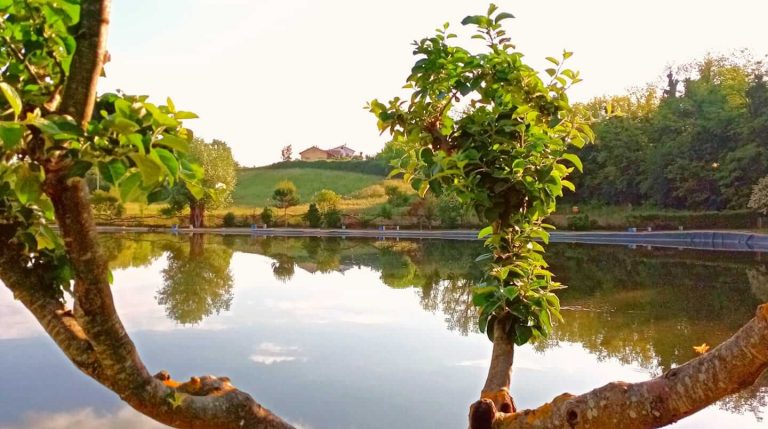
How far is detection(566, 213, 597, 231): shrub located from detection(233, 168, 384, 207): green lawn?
790 inches

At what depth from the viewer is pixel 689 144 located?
30.8 meters

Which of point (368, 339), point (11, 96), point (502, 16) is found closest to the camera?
point (11, 96)

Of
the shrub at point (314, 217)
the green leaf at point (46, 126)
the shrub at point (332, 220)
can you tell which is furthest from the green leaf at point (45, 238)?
the shrub at point (314, 217)

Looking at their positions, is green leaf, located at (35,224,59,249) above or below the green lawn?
below

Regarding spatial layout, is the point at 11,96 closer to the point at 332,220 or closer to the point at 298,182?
the point at 332,220

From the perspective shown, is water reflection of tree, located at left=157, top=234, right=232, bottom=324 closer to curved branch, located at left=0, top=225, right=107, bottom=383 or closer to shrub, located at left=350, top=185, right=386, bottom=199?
curved branch, located at left=0, top=225, right=107, bottom=383

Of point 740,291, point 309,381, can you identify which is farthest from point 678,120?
point 309,381

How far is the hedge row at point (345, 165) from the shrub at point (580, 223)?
24.1 meters

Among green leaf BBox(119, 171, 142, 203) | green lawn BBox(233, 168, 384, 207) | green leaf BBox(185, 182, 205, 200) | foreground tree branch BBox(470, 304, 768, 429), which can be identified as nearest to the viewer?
green leaf BBox(119, 171, 142, 203)

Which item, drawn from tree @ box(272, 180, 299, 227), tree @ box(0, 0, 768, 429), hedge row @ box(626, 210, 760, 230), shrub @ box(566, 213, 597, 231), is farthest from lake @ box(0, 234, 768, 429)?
tree @ box(272, 180, 299, 227)

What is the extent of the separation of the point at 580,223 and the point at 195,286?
20461mm

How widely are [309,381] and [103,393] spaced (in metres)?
1.82

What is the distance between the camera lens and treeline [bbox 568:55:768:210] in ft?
91.7

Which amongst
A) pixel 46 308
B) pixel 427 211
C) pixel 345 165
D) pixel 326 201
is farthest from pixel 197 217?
pixel 46 308
